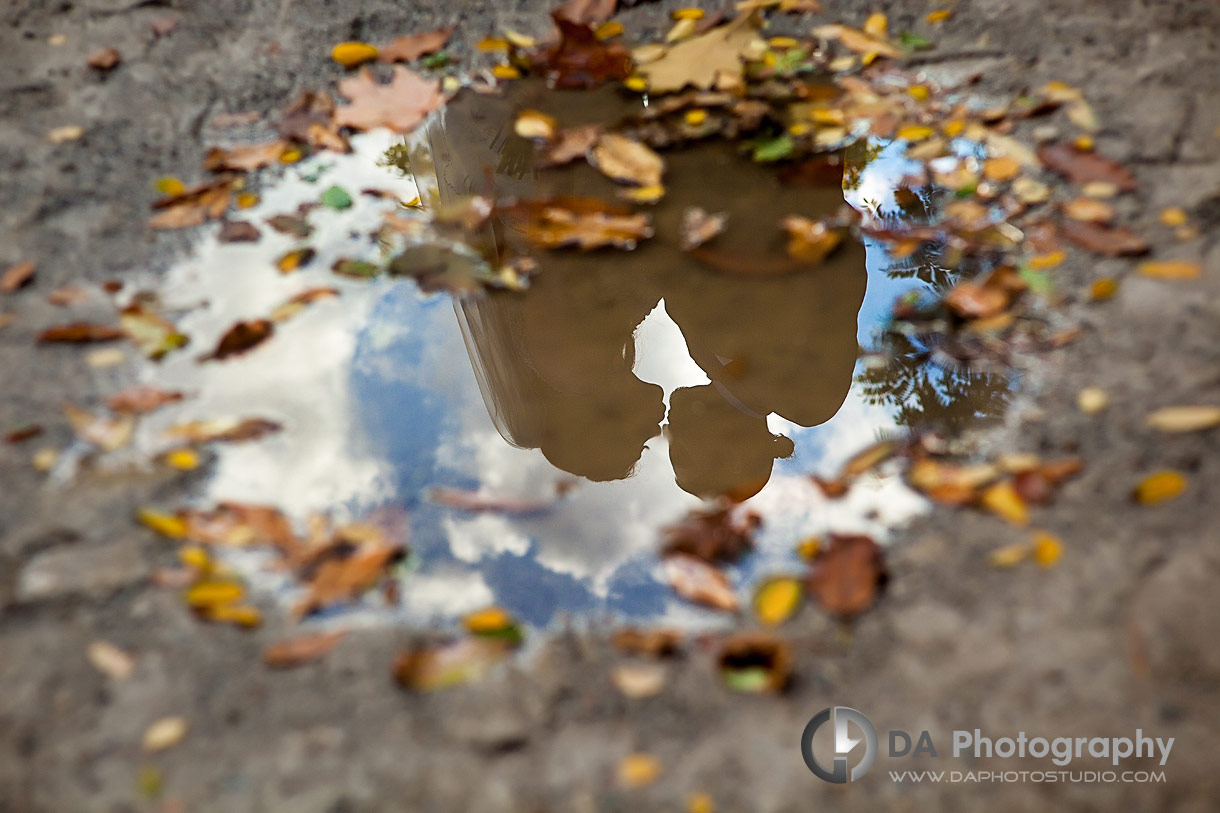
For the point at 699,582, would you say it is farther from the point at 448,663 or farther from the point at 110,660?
the point at 110,660

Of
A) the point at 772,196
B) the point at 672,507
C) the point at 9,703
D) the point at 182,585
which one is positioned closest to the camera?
the point at 9,703

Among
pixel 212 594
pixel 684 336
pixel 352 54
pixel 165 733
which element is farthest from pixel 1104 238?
pixel 352 54

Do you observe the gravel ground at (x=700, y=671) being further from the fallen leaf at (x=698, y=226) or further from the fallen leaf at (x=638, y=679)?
the fallen leaf at (x=698, y=226)

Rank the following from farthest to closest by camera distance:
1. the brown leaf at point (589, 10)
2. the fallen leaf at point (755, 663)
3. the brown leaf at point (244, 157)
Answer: the brown leaf at point (589, 10) < the brown leaf at point (244, 157) < the fallen leaf at point (755, 663)

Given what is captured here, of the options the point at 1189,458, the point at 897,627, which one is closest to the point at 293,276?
the point at 897,627

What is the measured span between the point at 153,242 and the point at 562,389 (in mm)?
1112

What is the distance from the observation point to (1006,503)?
1452mm

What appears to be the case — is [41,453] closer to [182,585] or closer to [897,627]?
[182,585]

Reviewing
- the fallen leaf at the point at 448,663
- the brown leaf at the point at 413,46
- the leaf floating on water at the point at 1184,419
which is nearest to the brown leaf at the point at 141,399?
the fallen leaf at the point at 448,663

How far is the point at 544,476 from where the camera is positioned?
1.62 m

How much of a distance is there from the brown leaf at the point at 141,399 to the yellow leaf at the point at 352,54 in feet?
4.44

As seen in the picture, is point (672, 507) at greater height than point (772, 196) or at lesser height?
lesser

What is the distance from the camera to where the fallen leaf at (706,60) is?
247cm

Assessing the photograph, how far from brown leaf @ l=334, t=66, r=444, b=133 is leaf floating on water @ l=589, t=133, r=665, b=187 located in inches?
22.5
